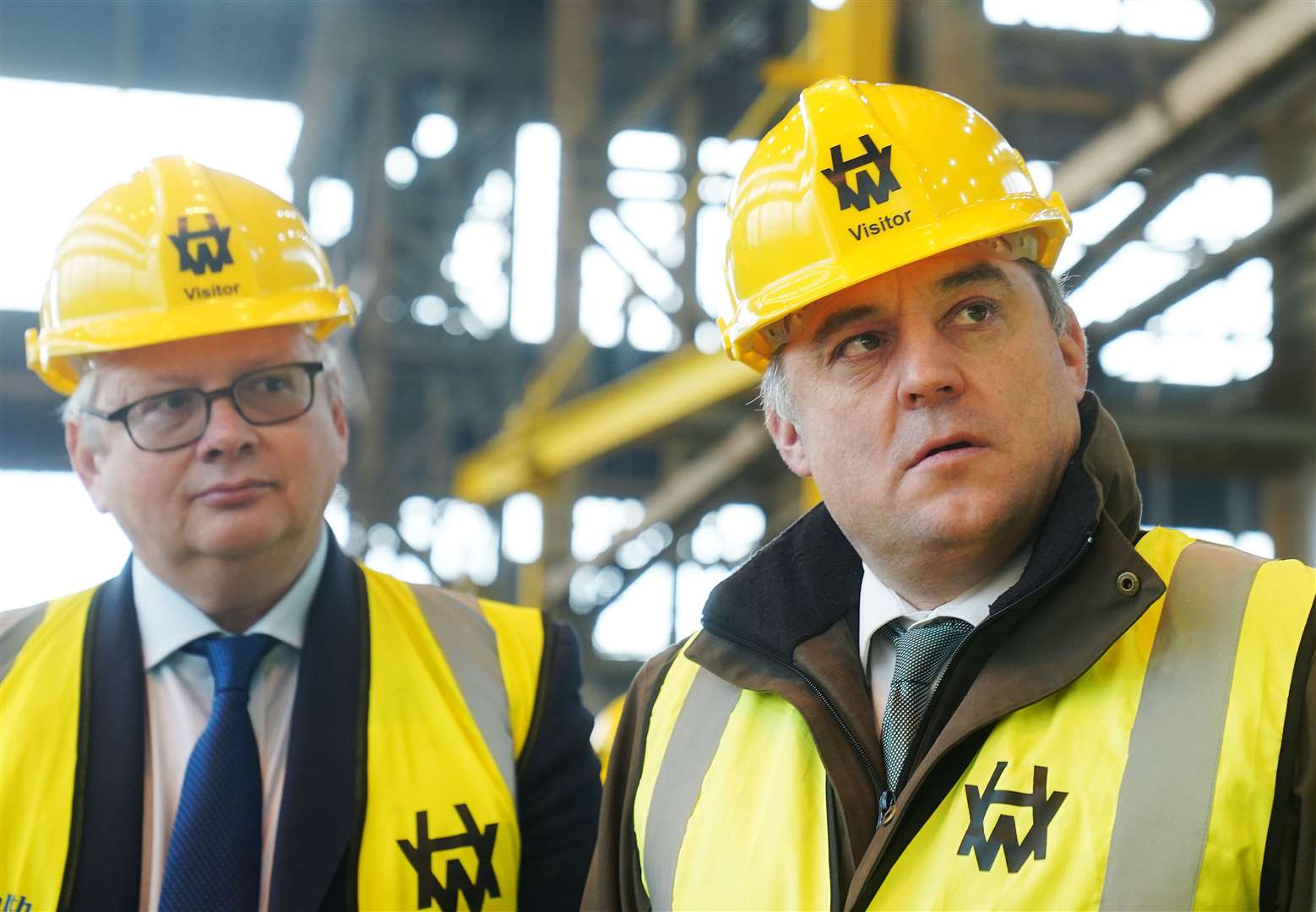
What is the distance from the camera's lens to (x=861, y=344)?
8.54 feet

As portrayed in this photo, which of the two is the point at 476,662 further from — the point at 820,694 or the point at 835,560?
the point at 820,694

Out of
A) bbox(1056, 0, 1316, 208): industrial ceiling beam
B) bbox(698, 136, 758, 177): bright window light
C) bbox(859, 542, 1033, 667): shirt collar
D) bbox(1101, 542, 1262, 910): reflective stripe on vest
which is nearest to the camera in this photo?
bbox(1101, 542, 1262, 910): reflective stripe on vest

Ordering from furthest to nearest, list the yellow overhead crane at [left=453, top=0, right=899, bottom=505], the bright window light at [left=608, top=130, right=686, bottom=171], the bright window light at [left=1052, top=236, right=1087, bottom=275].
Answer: the bright window light at [left=608, top=130, right=686, bottom=171]
the bright window light at [left=1052, top=236, right=1087, bottom=275]
the yellow overhead crane at [left=453, top=0, right=899, bottom=505]

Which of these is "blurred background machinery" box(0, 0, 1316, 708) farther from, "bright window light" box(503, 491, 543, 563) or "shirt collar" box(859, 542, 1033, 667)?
"shirt collar" box(859, 542, 1033, 667)

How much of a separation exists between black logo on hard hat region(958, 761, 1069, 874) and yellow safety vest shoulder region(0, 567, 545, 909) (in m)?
1.11

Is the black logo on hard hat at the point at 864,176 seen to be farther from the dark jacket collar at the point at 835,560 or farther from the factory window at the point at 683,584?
the factory window at the point at 683,584

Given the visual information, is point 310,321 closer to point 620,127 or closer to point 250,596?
point 250,596

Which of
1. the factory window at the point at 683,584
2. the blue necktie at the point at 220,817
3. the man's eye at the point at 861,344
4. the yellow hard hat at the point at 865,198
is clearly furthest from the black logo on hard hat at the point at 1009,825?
the factory window at the point at 683,584

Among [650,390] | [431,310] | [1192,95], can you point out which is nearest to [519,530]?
[431,310]

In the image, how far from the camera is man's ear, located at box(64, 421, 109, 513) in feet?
10.6

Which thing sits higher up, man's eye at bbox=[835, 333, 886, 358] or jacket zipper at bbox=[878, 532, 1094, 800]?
man's eye at bbox=[835, 333, 886, 358]

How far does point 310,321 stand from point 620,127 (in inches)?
294

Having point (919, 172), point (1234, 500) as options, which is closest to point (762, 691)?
point (919, 172)

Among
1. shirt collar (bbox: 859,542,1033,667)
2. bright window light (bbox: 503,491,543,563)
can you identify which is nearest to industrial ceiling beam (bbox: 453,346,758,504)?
bright window light (bbox: 503,491,543,563)
